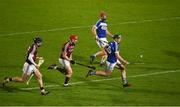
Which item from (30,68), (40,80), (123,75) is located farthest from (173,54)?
(30,68)

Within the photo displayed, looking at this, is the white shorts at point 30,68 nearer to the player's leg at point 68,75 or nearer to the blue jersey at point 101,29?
the player's leg at point 68,75

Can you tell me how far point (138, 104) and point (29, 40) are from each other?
11853 millimetres

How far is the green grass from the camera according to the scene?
20109 mm

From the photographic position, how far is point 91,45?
93.8ft

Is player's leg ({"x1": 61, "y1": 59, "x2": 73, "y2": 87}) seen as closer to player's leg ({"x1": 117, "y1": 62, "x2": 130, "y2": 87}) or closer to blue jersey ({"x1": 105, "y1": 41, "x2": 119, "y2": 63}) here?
blue jersey ({"x1": 105, "y1": 41, "x2": 119, "y2": 63})

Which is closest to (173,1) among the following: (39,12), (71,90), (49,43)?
(39,12)

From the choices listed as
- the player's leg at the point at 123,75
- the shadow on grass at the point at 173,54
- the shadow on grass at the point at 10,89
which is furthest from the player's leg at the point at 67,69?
the shadow on grass at the point at 173,54

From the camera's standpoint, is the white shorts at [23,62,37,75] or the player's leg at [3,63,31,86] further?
the player's leg at [3,63,31,86]

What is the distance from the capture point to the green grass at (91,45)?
2011cm

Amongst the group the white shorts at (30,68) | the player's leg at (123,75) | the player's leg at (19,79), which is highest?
the white shorts at (30,68)

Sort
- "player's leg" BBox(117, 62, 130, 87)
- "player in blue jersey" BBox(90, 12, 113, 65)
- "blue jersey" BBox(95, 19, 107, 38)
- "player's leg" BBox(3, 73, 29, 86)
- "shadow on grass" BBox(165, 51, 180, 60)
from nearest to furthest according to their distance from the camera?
"player's leg" BBox(3, 73, 29, 86), "player's leg" BBox(117, 62, 130, 87), "player in blue jersey" BBox(90, 12, 113, 65), "blue jersey" BBox(95, 19, 107, 38), "shadow on grass" BBox(165, 51, 180, 60)

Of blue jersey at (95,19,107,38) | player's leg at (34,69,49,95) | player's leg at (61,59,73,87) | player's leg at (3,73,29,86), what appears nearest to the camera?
player's leg at (34,69,49,95)

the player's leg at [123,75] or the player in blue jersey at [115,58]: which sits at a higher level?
the player in blue jersey at [115,58]

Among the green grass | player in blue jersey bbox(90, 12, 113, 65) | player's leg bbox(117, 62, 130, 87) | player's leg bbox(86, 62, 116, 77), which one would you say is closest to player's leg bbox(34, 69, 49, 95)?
the green grass
